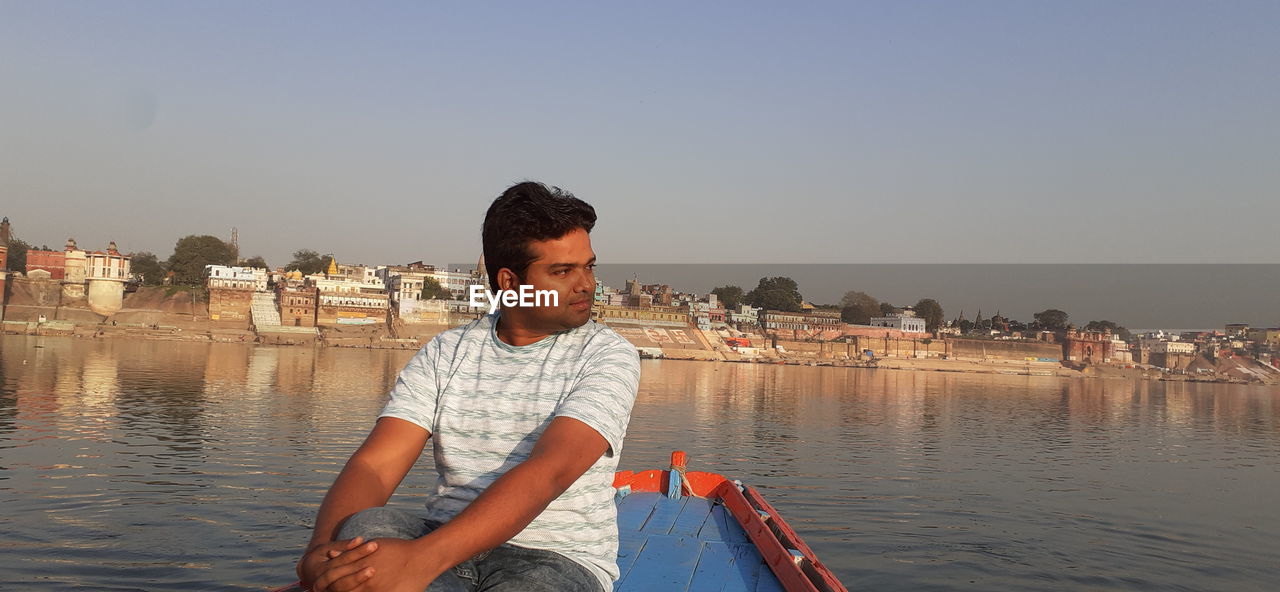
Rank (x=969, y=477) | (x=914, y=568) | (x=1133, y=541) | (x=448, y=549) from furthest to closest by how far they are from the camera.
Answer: (x=969, y=477) < (x=1133, y=541) < (x=914, y=568) < (x=448, y=549)

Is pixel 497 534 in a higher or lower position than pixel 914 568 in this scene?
higher

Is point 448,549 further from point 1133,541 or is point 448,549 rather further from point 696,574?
point 1133,541

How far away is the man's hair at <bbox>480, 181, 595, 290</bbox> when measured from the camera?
75.1 inches

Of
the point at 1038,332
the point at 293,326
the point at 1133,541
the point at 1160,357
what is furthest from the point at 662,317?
the point at 1133,541

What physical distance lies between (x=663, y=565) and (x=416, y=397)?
2.20m

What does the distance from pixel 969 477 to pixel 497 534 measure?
14.0 meters

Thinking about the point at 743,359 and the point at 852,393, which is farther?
the point at 743,359

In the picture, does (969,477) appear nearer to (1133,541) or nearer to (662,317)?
(1133,541)

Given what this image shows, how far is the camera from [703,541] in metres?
4.59

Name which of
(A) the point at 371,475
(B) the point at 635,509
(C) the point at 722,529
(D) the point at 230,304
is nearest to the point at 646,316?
(D) the point at 230,304

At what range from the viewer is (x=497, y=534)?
1612mm

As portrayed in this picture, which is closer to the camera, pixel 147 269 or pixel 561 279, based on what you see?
pixel 561 279

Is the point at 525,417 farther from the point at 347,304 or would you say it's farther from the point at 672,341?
the point at 672,341

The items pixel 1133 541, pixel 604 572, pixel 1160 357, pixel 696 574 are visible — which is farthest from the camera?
pixel 1160 357
